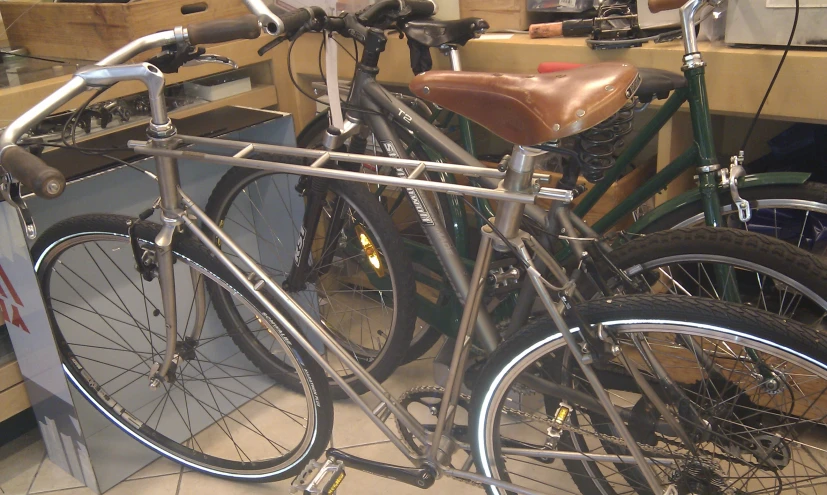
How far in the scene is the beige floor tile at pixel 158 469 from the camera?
1673 mm

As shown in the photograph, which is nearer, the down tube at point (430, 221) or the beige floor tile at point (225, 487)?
the down tube at point (430, 221)

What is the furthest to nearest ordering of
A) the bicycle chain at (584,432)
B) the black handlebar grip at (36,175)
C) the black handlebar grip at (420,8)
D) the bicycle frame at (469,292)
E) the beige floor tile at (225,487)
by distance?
1. the beige floor tile at (225,487)
2. the black handlebar grip at (420,8)
3. the bicycle chain at (584,432)
4. the bicycle frame at (469,292)
5. the black handlebar grip at (36,175)

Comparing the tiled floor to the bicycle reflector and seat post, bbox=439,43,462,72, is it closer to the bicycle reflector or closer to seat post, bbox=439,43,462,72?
the bicycle reflector

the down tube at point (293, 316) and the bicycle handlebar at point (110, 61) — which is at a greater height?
the bicycle handlebar at point (110, 61)

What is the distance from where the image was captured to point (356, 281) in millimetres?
1914

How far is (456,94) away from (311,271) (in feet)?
2.62

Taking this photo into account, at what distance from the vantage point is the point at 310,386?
1.40 metres

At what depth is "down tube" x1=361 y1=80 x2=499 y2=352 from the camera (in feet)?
4.33

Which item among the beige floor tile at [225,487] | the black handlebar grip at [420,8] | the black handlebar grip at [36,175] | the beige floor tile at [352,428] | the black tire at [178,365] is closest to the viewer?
the black handlebar grip at [36,175]

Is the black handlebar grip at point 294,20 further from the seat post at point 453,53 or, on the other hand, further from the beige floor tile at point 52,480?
the beige floor tile at point 52,480

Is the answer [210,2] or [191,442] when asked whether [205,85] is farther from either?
[191,442]

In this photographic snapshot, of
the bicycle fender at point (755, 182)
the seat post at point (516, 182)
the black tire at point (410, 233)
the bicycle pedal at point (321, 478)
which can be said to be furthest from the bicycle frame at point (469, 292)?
the black tire at point (410, 233)

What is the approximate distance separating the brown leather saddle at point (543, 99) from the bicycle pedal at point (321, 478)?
78 centimetres

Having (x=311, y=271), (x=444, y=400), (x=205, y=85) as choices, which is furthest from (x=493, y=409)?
(x=205, y=85)
